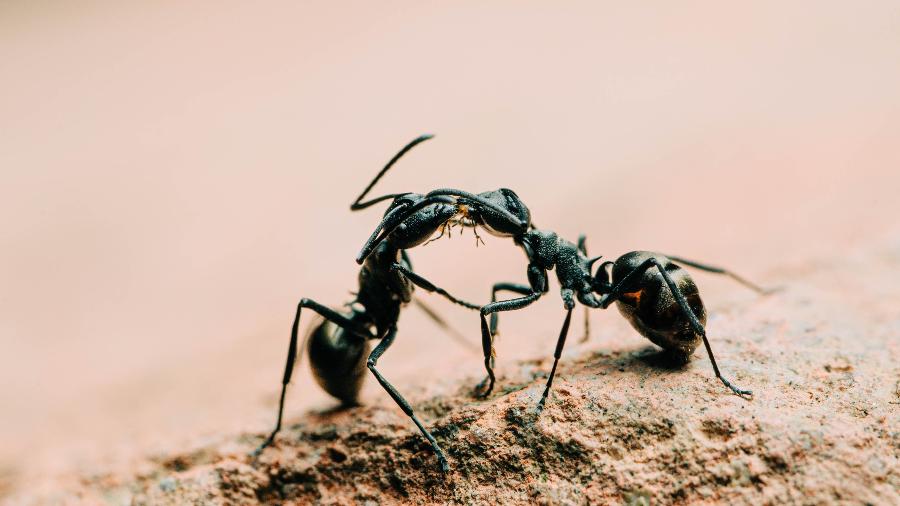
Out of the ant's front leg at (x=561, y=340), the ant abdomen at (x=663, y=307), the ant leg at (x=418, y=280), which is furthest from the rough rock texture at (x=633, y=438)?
the ant leg at (x=418, y=280)

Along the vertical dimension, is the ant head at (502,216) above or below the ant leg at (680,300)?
above

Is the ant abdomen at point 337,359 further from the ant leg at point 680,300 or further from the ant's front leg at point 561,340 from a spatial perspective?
the ant leg at point 680,300

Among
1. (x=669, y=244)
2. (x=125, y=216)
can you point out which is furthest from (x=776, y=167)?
(x=125, y=216)

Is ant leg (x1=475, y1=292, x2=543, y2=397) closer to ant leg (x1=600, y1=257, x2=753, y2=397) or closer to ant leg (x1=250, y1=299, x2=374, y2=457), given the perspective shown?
ant leg (x1=600, y1=257, x2=753, y2=397)

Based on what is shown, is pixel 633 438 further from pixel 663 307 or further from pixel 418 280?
pixel 418 280

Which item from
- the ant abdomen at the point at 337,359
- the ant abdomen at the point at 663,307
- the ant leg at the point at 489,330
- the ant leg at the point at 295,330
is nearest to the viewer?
the ant abdomen at the point at 663,307

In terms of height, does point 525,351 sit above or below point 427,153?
below

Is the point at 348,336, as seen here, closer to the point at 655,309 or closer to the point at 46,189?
the point at 655,309
